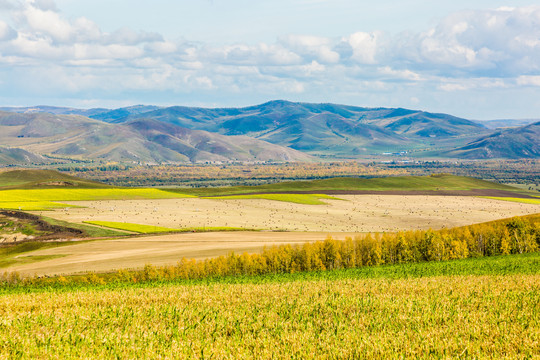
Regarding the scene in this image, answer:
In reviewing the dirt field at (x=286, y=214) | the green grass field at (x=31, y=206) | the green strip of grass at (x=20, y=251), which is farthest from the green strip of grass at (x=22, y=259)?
the green grass field at (x=31, y=206)

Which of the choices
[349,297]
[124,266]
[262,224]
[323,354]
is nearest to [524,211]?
[262,224]

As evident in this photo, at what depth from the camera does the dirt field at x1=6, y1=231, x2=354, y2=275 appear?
89.8 meters

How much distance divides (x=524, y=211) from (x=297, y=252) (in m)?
127

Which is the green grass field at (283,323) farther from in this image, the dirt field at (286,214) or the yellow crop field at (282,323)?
the dirt field at (286,214)

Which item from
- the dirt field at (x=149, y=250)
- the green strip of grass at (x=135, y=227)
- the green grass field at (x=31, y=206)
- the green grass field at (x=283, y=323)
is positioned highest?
the green grass field at (x=283, y=323)

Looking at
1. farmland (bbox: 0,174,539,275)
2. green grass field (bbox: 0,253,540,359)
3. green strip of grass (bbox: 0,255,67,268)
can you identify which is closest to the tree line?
farmland (bbox: 0,174,539,275)

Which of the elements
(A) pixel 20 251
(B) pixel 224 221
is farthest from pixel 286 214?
(A) pixel 20 251

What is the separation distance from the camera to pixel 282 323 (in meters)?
32.2

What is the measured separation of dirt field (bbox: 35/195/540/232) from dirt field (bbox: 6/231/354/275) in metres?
17.6

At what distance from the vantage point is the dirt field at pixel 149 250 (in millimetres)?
89838

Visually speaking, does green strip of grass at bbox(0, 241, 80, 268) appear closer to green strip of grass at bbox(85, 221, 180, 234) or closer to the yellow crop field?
green strip of grass at bbox(85, 221, 180, 234)

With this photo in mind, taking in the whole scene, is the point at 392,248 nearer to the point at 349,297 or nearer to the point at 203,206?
the point at 349,297

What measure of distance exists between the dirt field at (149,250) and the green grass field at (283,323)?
4677 cm

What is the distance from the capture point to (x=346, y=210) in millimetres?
181750
